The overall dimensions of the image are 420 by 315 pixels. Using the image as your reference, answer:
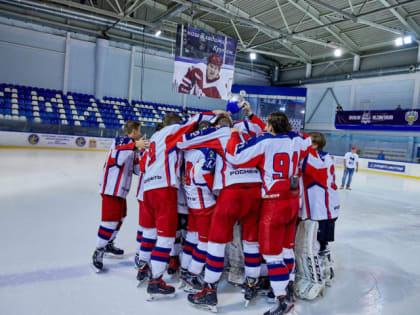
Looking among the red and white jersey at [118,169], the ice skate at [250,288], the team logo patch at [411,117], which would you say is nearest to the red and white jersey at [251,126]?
→ the red and white jersey at [118,169]

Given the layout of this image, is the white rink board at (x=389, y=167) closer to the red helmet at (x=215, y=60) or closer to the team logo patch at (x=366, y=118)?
the team logo patch at (x=366, y=118)

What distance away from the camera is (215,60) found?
34.7 feet

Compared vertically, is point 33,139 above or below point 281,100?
below

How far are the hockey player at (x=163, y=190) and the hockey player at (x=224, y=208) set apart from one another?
0.14m

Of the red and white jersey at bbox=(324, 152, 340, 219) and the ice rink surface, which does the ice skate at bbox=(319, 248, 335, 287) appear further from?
the red and white jersey at bbox=(324, 152, 340, 219)

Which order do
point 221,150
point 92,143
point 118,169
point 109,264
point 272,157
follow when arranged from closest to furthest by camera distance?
point 272,157 < point 221,150 < point 118,169 < point 109,264 < point 92,143

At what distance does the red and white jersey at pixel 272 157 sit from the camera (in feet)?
7.84

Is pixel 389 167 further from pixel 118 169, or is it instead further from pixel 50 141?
pixel 50 141

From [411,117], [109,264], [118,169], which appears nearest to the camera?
[118,169]

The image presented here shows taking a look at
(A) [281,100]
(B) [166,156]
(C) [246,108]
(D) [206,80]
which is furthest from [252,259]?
(A) [281,100]

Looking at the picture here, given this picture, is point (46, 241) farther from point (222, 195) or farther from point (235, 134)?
point (235, 134)

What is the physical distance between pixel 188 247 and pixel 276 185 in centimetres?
103

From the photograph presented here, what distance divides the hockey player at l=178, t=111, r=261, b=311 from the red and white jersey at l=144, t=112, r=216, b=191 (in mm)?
115

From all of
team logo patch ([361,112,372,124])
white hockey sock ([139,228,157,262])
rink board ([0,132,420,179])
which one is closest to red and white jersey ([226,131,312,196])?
white hockey sock ([139,228,157,262])
